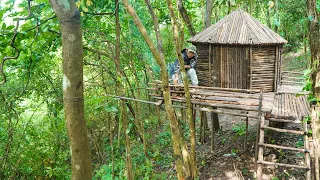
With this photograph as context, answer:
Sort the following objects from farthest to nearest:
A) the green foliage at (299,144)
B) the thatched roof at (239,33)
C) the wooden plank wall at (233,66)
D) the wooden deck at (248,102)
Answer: the wooden plank wall at (233,66) < the thatched roof at (239,33) < the green foliage at (299,144) < the wooden deck at (248,102)

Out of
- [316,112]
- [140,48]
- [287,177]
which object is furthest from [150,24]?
[316,112]

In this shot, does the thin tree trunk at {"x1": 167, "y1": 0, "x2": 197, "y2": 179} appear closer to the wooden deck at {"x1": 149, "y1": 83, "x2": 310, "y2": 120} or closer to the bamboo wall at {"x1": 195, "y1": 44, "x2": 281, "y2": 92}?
the wooden deck at {"x1": 149, "y1": 83, "x2": 310, "y2": 120}

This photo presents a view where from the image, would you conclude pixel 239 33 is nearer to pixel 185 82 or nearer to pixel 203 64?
pixel 203 64

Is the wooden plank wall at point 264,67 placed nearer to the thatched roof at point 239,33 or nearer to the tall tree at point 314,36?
the thatched roof at point 239,33

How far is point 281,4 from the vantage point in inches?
694

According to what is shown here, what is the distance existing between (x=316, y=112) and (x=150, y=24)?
9113mm

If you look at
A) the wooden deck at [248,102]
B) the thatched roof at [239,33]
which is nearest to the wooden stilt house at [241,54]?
the thatched roof at [239,33]

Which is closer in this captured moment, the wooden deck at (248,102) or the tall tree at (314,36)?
the tall tree at (314,36)

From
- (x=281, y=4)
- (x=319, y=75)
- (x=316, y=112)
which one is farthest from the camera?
(x=281, y=4)

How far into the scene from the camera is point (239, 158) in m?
9.04

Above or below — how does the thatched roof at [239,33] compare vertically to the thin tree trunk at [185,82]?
above

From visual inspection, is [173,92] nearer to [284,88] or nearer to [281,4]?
[284,88]

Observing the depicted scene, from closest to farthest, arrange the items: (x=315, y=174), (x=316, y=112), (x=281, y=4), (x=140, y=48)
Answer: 1. (x=316, y=112)
2. (x=315, y=174)
3. (x=140, y=48)
4. (x=281, y=4)

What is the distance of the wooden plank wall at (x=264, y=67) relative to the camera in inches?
367
